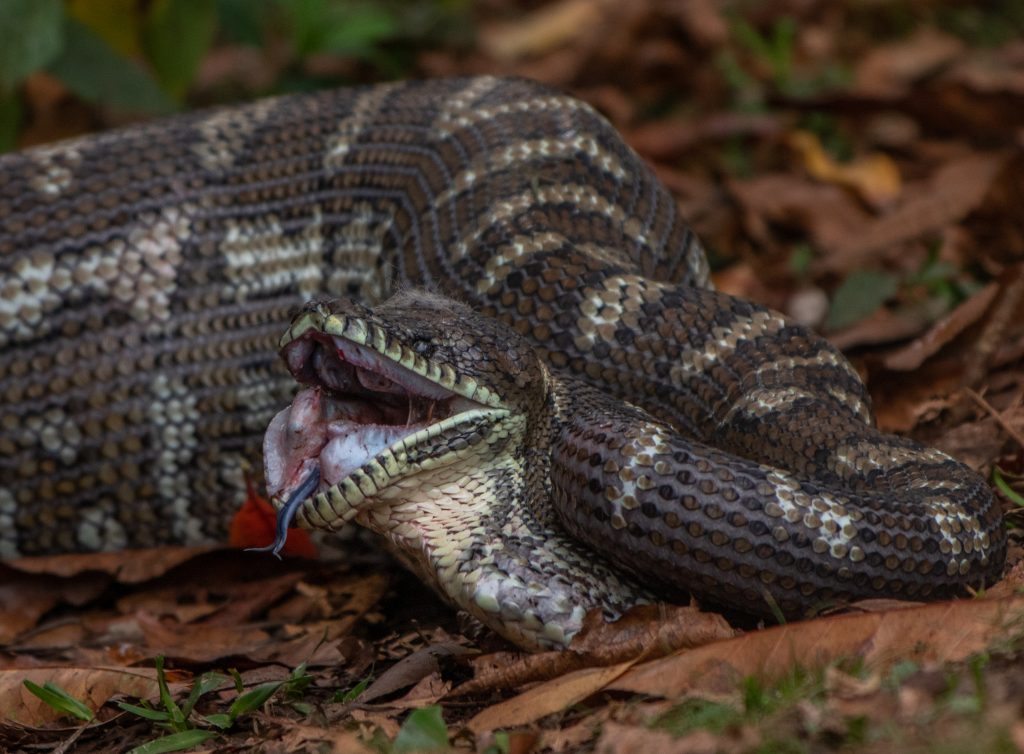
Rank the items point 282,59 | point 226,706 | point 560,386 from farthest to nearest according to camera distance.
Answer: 1. point 282,59
2. point 560,386
3. point 226,706

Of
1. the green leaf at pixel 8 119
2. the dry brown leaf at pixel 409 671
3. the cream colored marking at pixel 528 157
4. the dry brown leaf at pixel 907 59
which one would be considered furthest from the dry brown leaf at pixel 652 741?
the dry brown leaf at pixel 907 59

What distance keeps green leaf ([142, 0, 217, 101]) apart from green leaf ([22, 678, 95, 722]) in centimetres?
496

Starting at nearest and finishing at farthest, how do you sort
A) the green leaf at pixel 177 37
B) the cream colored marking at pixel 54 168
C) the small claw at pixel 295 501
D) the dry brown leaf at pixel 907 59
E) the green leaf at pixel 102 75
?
the small claw at pixel 295 501 → the cream colored marking at pixel 54 168 → the green leaf at pixel 102 75 → the green leaf at pixel 177 37 → the dry brown leaf at pixel 907 59

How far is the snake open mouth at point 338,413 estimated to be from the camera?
4402mm

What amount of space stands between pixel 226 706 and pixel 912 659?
7.47 feet

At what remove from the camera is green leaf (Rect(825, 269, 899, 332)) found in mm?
7152

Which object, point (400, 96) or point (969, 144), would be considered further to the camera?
point (969, 144)

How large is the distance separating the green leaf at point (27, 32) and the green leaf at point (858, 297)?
4.33m

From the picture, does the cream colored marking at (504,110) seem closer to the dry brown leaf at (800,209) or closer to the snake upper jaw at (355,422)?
the snake upper jaw at (355,422)

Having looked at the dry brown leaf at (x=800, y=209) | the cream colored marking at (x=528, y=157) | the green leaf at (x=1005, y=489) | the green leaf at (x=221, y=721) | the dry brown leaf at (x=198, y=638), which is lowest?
the dry brown leaf at (x=198, y=638)

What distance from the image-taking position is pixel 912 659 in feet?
11.8

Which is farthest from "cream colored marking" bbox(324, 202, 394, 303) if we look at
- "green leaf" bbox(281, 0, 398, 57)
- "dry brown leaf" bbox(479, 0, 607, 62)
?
"dry brown leaf" bbox(479, 0, 607, 62)

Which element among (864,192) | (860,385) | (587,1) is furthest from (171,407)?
(587,1)

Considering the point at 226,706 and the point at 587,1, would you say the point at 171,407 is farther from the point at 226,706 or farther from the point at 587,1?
the point at 587,1
